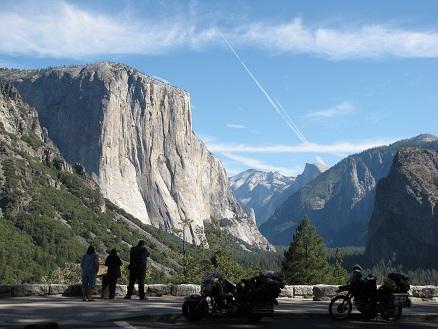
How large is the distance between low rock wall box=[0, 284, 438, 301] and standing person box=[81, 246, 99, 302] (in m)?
2.10

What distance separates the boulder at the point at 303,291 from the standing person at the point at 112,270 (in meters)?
8.62

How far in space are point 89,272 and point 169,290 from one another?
4555 millimetres

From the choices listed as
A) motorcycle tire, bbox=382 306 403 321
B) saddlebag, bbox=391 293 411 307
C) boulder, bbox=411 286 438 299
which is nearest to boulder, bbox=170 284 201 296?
motorcycle tire, bbox=382 306 403 321

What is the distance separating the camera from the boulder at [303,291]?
26344mm

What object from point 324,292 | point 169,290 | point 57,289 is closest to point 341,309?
point 324,292

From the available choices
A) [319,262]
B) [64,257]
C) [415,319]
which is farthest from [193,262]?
[64,257]

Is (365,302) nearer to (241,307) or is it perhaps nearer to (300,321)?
(300,321)

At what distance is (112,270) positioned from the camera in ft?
74.1

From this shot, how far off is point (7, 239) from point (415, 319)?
182 m

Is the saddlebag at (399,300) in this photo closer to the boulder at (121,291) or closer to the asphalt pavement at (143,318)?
the asphalt pavement at (143,318)

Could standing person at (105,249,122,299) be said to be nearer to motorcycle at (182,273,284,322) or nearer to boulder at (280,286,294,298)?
motorcycle at (182,273,284,322)

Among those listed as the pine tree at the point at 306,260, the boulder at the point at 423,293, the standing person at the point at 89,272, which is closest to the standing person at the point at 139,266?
the standing person at the point at 89,272

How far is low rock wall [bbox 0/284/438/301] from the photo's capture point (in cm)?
2352

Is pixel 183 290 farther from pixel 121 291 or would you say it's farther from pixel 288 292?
pixel 288 292
